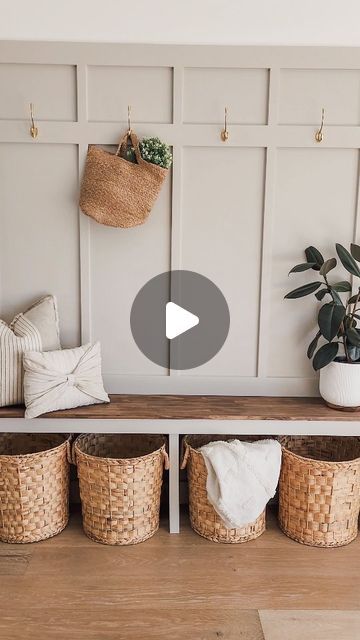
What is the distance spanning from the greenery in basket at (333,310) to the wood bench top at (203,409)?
229mm

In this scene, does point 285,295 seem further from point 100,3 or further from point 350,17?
point 100,3

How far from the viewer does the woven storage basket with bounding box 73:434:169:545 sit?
2.26 m

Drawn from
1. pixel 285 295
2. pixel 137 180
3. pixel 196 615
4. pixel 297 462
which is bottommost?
pixel 196 615

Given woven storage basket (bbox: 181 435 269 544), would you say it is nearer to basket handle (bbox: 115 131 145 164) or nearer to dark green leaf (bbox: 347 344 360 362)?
dark green leaf (bbox: 347 344 360 362)

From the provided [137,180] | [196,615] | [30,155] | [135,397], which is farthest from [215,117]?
[196,615]

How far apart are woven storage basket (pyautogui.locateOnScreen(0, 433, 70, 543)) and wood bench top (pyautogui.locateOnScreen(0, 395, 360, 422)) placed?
19 centimetres

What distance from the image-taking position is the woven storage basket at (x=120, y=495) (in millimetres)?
2260

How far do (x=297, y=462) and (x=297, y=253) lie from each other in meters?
0.96

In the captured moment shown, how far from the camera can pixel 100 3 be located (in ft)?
7.88

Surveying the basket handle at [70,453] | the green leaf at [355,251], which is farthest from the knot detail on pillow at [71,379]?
the green leaf at [355,251]

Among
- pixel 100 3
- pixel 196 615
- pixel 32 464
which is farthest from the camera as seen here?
pixel 100 3

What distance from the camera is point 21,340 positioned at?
2.37 meters

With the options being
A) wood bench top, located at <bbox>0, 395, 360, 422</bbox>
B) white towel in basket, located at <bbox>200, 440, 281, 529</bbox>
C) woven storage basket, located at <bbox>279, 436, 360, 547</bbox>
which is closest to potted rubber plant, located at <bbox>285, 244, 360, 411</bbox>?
wood bench top, located at <bbox>0, 395, 360, 422</bbox>

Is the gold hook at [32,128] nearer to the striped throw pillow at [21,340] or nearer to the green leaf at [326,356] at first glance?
the striped throw pillow at [21,340]
